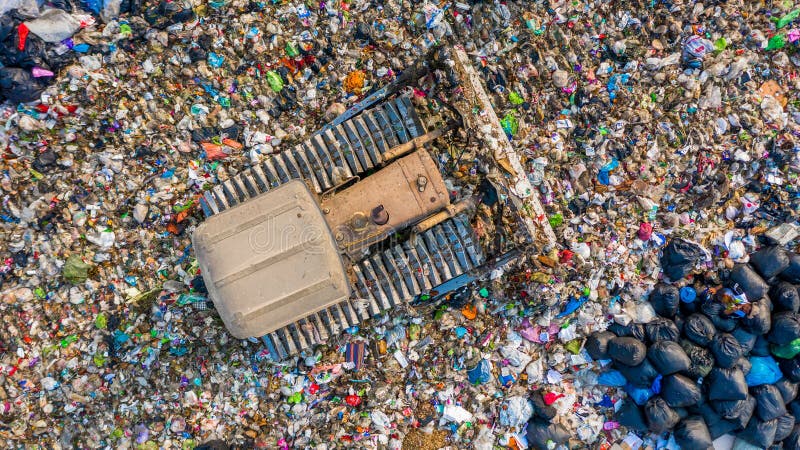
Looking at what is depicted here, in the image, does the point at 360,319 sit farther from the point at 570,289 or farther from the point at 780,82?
the point at 780,82

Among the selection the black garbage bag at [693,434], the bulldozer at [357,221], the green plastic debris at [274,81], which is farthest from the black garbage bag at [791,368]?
the green plastic debris at [274,81]

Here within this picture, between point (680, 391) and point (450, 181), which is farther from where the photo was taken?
point (450, 181)

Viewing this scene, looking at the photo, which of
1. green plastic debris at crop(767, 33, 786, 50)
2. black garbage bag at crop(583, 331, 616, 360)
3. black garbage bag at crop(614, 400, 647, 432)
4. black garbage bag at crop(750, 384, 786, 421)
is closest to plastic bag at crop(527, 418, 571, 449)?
black garbage bag at crop(614, 400, 647, 432)

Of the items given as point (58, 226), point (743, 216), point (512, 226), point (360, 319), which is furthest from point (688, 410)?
point (58, 226)

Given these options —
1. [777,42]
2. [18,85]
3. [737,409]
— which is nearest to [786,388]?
[737,409]

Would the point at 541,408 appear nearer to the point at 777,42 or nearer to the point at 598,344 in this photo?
the point at 598,344

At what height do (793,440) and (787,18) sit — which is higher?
(787,18)


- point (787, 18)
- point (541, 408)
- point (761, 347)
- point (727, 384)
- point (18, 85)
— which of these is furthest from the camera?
point (787, 18)

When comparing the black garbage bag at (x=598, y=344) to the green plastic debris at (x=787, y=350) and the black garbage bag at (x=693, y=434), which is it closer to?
the black garbage bag at (x=693, y=434)
